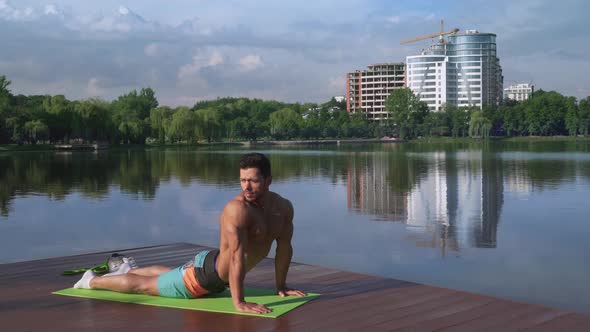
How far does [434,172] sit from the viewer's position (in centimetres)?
2480

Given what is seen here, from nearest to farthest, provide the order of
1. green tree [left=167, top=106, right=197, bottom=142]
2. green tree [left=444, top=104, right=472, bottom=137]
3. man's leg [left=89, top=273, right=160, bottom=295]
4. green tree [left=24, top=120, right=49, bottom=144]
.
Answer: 1. man's leg [left=89, top=273, right=160, bottom=295]
2. green tree [left=24, top=120, right=49, bottom=144]
3. green tree [left=167, top=106, right=197, bottom=142]
4. green tree [left=444, top=104, right=472, bottom=137]

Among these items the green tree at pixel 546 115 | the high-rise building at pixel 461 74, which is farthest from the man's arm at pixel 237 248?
the high-rise building at pixel 461 74

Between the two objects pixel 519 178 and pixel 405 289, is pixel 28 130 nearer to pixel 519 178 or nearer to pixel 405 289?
pixel 519 178

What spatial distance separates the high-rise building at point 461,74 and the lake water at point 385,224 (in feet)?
430

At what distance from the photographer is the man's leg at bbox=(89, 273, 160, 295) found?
15.8 ft

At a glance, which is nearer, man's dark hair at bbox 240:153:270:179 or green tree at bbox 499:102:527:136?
man's dark hair at bbox 240:153:270:179

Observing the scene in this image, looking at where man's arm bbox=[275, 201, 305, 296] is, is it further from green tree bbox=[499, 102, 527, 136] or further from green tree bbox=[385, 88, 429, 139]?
green tree bbox=[385, 88, 429, 139]

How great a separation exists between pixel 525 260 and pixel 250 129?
3697 inches

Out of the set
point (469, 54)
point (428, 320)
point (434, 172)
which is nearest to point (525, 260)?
point (428, 320)

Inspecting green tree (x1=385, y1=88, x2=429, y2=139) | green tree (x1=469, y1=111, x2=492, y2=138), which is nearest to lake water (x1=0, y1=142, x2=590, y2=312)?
green tree (x1=469, y1=111, x2=492, y2=138)

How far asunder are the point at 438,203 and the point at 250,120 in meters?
91.3

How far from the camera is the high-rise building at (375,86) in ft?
507

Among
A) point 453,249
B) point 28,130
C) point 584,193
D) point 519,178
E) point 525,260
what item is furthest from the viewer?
point 28,130

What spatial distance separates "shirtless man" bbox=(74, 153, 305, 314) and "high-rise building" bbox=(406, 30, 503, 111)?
483 feet
